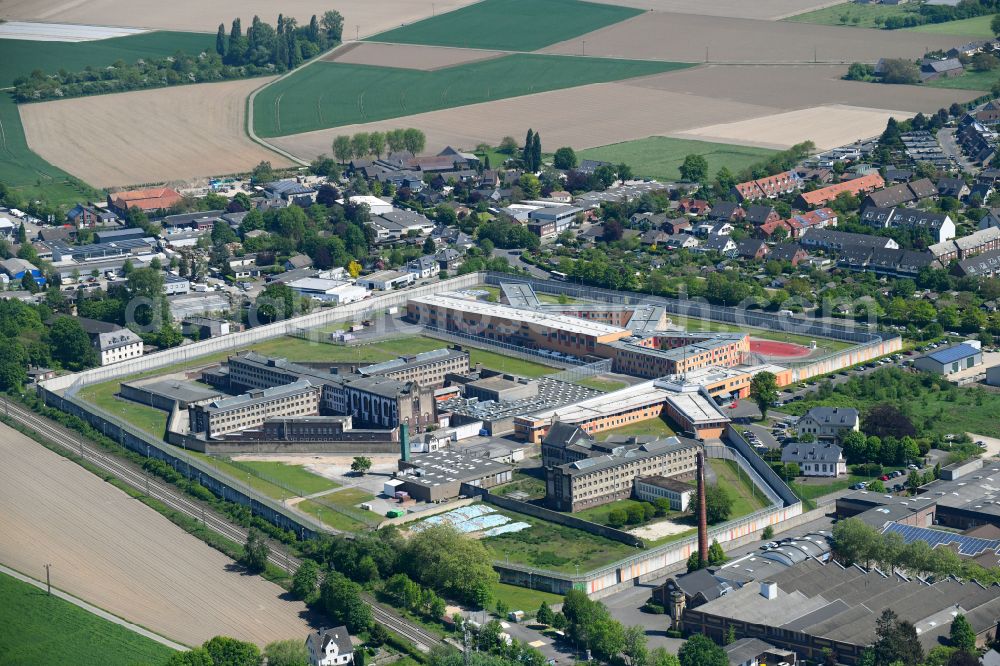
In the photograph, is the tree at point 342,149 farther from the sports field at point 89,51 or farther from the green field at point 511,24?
the green field at point 511,24

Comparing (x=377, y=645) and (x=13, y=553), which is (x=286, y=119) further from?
(x=377, y=645)

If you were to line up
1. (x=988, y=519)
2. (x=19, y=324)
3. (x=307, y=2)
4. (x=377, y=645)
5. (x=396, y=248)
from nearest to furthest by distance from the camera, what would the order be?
(x=377, y=645) < (x=988, y=519) < (x=19, y=324) < (x=396, y=248) < (x=307, y=2)

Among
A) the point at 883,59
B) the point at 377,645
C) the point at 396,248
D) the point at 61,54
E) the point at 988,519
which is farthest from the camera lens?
the point at 61,54

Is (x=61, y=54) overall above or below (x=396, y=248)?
above

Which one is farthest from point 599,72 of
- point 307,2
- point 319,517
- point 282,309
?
point 319,517

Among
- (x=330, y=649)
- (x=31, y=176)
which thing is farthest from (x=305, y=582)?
(x=31, y=176)

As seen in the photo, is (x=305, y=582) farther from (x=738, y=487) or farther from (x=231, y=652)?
(x=738, y=487)

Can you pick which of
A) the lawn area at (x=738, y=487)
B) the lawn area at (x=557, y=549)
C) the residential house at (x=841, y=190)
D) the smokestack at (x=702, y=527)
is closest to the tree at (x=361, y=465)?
the lawn area at (x=557, y=549)
